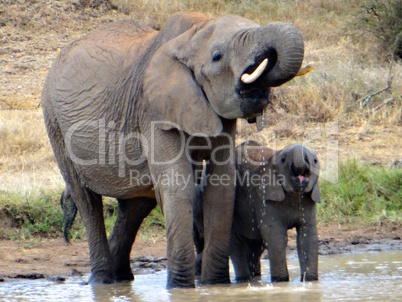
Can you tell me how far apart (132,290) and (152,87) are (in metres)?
1.64

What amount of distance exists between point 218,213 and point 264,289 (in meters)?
0.64

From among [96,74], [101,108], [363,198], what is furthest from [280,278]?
[363,198]

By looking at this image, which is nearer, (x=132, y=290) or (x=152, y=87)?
(x=152, y=87)

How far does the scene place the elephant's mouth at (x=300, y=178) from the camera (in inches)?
272

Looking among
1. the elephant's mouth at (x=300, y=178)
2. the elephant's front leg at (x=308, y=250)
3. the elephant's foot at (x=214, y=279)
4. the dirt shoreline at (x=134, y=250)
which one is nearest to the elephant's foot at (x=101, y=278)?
the dirt shoreline at (x=134, y=250)

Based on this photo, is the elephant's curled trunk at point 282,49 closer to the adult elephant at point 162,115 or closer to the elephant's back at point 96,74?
the adult elephant at point 162,115

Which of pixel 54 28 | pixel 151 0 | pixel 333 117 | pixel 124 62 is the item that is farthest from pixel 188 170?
pixel 151 0

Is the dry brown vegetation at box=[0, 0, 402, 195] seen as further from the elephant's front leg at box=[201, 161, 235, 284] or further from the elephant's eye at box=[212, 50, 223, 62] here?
the elephant's eye at box=[212, 50, 223, 62]

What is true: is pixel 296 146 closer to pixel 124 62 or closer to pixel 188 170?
pixel 188 170

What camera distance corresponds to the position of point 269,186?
23.4 feet

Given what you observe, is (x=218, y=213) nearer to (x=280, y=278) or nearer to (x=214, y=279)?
(x=214, y=279)

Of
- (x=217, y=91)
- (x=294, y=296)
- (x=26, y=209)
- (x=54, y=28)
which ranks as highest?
(x=54, y=28)

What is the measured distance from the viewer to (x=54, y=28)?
1630 cm

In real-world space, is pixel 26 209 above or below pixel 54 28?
below
